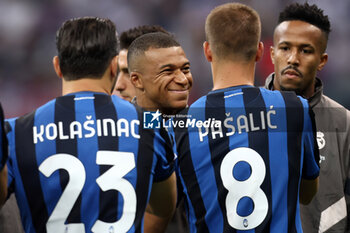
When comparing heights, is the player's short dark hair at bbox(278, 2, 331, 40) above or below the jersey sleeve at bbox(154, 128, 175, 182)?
above

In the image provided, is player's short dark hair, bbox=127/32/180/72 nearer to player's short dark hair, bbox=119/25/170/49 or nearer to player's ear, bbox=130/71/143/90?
player's ear, bbox=130/71/143/90

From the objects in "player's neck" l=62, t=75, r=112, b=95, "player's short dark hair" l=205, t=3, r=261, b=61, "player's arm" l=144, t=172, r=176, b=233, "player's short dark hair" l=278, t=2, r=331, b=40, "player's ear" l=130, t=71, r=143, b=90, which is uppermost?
"player's short dark hair" l=278, t=2, r=331, b=40

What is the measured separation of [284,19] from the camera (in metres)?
3.46

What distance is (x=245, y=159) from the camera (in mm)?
2115

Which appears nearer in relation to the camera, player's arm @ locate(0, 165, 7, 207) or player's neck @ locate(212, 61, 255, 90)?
player's arm @ locate(0, 165, 7, 207)

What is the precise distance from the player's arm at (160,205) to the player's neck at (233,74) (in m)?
0.47

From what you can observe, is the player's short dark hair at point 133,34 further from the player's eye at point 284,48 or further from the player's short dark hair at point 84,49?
the player's short dark hair at point 84,49

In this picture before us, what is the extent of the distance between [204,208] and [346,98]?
4.28m

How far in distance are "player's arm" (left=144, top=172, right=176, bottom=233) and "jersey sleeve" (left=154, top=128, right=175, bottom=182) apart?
0.05m

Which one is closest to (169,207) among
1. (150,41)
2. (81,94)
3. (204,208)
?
(204,208)

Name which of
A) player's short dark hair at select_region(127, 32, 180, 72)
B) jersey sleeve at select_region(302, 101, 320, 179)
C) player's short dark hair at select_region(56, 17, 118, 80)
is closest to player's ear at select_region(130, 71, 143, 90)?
player's short dark hair at select_region(127, 32, 180, 72)

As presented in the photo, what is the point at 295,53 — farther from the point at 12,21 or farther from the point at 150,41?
the point at 12,21

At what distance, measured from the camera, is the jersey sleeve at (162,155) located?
1984mm

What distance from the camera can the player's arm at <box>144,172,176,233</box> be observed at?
2100 mm
